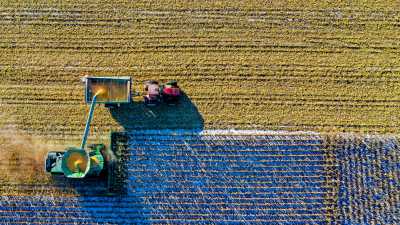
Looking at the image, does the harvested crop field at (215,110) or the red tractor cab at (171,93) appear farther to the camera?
the red tractor cab at (171,93)

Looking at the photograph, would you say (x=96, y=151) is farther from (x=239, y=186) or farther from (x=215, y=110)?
(x=239, y=186)

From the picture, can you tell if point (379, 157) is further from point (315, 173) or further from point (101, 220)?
point (101, 220)

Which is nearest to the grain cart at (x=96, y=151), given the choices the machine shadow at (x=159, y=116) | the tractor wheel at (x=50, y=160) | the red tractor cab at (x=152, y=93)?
the tractor wheel at (x=50, y=160)

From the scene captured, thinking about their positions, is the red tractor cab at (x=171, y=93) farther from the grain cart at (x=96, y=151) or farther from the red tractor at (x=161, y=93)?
the grain cart at (x=96, y=151)

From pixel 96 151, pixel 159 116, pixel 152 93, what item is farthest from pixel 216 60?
pixel 96 151

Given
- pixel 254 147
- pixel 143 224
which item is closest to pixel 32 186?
pixel 143 224
